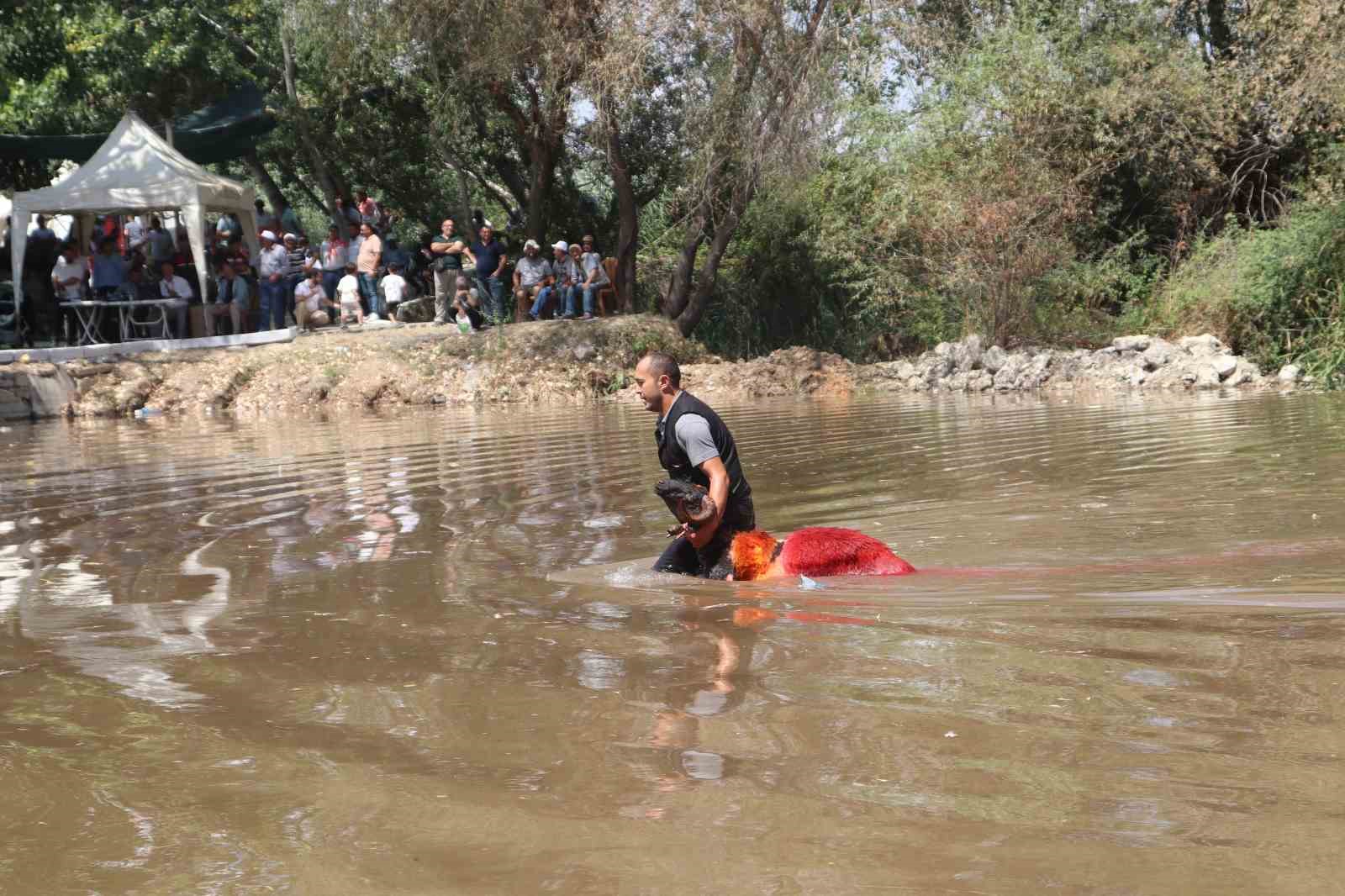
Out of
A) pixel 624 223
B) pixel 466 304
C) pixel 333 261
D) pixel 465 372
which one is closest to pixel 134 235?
pixel 333 261

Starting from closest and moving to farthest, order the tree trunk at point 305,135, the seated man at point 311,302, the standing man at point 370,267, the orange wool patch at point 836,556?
the orange wool patch at point 836,556 → the standing man at point 370,267 → the seated man at point 311,302 → the tree trunk at point 305,135

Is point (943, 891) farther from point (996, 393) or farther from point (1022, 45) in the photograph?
point (1022, 45)

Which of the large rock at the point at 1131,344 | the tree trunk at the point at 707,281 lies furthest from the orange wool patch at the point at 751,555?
the tree trunk at the point at 707,281

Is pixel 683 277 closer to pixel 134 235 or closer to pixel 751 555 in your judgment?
pixel 134 235

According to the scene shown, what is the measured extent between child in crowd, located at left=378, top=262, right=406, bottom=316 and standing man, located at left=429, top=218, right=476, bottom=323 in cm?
60

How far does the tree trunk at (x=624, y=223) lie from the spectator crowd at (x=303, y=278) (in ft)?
5.23

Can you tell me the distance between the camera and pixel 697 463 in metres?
7.11

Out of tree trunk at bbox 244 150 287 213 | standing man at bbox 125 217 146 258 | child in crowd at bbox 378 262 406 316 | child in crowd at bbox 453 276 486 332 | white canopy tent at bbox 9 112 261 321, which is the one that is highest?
tree trunk at bbox 244 150 287 213

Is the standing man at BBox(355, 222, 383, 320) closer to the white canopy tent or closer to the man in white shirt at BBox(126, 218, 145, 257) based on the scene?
the white canopy tent

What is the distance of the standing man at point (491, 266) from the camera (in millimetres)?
24719

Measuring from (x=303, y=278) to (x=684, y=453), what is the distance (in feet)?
62.3

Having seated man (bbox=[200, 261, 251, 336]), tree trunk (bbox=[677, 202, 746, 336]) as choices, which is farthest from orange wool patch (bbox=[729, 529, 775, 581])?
seated man (bbox=[200, 261, 251, 336])

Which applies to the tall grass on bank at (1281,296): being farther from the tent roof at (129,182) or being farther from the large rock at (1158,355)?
the tent roof at (129,182)

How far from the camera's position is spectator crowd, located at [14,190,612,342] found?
76.4ft
